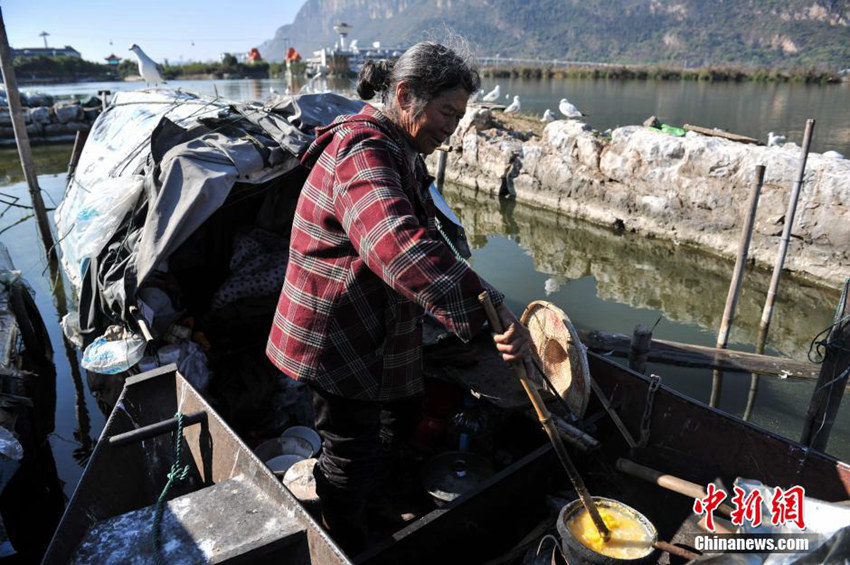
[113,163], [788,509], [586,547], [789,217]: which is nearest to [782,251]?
[789,217]

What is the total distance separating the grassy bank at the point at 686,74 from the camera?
37938mm

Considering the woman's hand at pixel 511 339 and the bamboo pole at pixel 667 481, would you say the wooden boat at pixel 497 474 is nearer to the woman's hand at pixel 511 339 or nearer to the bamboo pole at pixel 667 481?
the bamboo pole at pixel 667 481

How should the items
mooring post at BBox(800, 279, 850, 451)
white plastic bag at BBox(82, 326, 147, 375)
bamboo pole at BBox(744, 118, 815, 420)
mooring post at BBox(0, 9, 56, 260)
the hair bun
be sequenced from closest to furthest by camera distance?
1. the hair bun
2. mooring post at BBox(800, 279, 850, 451)
3. white plastic bag at BBox(82, 326, 147, 375)
4. bamboo pole at BBox(744, 118, 815, 420)
5. mooring post at BBox(0, 9, 56, 260)

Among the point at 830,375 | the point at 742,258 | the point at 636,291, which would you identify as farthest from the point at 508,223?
the point at 830,375

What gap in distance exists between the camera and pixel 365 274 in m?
2.01

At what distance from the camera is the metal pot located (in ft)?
7.04

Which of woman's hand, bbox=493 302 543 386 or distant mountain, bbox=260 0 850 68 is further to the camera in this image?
distant mountain, bbox=260 0 850 68

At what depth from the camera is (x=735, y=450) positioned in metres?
2.96

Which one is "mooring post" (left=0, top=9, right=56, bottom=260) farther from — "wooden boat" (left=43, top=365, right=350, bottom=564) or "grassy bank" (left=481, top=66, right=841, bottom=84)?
"grassy bank" (left=481, top=66, right=841, bottom=84)

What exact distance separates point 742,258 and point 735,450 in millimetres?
3534

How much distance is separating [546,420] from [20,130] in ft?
30.9

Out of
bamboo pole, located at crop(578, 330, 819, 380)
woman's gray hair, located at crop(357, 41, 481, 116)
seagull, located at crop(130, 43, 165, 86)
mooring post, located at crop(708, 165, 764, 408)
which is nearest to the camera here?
woman's gray hair, located at crop(357, 41, 481, 116)

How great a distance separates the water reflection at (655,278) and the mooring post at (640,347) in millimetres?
2591

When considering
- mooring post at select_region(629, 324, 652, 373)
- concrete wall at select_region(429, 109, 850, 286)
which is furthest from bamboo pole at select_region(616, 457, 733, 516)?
concrete wall at select_region(429, 109, 850, 286)
